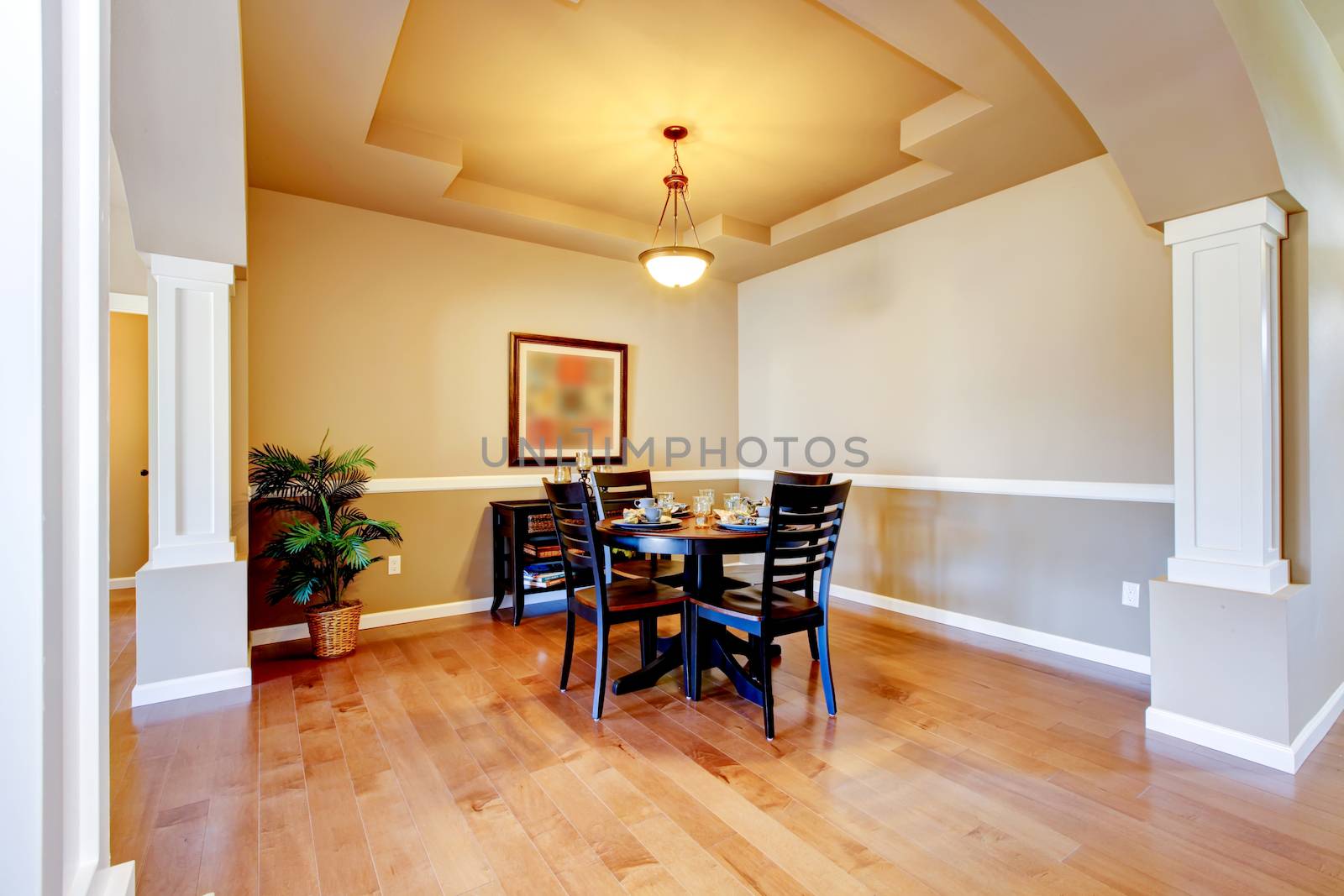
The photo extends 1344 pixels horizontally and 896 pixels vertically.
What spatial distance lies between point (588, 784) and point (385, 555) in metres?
2.35

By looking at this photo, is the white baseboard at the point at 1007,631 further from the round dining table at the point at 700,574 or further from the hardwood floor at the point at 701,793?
the round dining table at the point at 700,574

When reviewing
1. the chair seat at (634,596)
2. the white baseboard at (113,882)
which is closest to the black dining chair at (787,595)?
the chair seat at (634,596)

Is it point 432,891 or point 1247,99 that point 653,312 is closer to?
point 1247,99

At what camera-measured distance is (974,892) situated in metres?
1.60

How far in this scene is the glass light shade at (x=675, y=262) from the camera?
3291mm

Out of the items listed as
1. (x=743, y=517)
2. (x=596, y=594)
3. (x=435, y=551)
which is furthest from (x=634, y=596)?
(x=435, y=551)

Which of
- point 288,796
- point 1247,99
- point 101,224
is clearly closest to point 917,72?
point 1247,99

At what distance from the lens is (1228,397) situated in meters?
2.34

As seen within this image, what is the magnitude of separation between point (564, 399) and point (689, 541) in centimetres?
227

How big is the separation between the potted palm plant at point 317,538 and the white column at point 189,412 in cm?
37

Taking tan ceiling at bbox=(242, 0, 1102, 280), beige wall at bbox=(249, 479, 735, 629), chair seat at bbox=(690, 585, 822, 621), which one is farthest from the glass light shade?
beige wall at bbox=(249, 479, 735, 629)

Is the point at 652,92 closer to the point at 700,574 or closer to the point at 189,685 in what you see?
the point at 700,574

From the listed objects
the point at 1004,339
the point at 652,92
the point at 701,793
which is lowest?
the point at 701,793

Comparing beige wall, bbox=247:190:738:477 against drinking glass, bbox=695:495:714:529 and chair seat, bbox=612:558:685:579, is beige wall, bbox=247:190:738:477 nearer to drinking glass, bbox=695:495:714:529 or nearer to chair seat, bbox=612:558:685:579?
chair seat, bbox=612:558:685:579
